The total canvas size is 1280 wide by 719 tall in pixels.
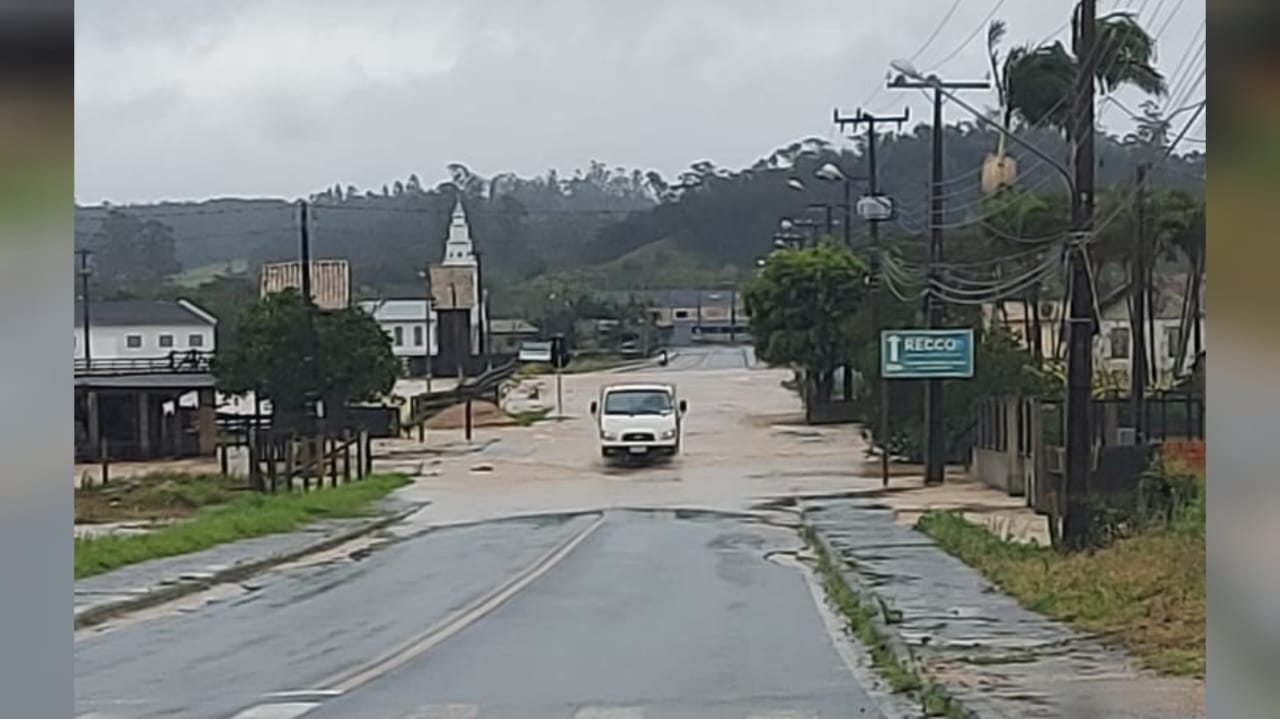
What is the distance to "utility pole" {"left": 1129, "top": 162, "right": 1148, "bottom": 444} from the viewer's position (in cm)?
2039

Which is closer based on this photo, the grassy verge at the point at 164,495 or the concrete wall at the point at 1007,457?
the grassy verge at the point at 164,495

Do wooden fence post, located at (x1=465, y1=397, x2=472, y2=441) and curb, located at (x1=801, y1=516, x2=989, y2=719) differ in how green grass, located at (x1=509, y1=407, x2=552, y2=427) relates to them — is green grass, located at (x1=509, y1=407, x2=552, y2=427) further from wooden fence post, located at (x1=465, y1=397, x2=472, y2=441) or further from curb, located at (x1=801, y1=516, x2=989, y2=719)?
curb, located at (x1=801, y1=516, x2=989, y2=719)

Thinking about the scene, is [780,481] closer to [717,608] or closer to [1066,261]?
[1066,261]

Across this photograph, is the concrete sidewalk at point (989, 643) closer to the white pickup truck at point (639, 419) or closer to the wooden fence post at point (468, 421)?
the white pickup truck at point (639, 419)

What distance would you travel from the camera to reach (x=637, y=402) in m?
26.1

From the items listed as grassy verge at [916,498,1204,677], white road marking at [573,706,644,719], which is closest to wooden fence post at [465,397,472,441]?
grassy verge at [916,498,1204,677]

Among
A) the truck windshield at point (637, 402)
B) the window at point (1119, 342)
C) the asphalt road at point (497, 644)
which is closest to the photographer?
the asphalt road at point (497, 644)

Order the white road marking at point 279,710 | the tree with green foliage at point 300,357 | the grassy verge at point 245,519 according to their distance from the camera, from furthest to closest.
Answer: the grassy verge at point 245,519, the tree with green foliage at point 300,357, the white road marking at point 279,710

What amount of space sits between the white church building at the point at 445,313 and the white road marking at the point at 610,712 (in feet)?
24.1

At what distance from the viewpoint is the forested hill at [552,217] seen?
47.3 ft

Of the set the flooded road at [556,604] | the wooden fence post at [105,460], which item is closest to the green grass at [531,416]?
the flooded road at [556,604]

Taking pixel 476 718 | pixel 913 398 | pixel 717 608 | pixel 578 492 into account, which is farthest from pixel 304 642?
pixel 913 398
